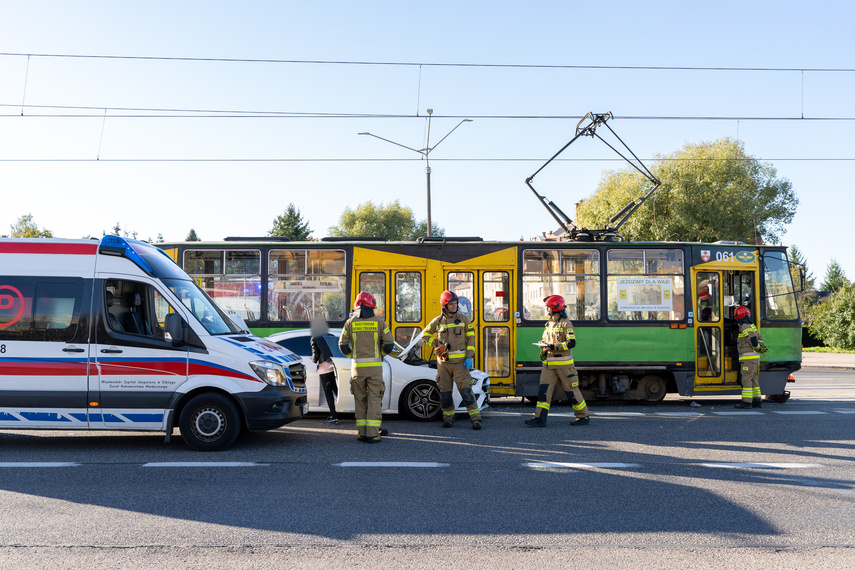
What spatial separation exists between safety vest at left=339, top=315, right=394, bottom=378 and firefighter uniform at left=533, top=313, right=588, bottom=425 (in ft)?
8.26

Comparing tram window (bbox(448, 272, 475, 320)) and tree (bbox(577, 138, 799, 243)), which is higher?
tree (bbox(577, 138, 799, 243))

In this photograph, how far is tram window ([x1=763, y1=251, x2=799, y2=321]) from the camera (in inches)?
518

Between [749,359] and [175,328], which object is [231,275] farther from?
[749,359]

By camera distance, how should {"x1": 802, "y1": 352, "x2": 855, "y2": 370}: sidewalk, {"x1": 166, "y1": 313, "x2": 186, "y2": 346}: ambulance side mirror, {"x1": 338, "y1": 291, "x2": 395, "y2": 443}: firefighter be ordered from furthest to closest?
{"x1": 802, "y1": 352, "x2": 855, "y2": 370}: sidewalk < {"x1": 338, "y1": 291, "x2": 395, "y2": 443}: firefighter < {"x1": 166, "y1": 313, "x2": 186, "y2": 346}: ambulance side mirror

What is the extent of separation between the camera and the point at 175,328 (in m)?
7.98

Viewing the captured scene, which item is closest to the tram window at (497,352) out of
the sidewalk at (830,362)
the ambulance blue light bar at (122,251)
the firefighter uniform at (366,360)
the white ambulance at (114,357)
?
the firefighter uniform at (366,360)

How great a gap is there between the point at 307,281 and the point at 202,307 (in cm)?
397

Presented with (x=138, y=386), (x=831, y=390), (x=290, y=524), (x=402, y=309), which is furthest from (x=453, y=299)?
(x=831, y=390)

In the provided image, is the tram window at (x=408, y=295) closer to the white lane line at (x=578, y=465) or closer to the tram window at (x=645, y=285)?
the tram window at (x=645, y=285)

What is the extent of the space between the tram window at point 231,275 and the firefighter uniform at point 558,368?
5.39 metres

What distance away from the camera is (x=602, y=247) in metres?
12.9

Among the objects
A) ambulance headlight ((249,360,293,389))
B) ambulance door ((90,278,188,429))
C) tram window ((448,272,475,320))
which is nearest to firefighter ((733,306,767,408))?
tram window ((448,272,475,320))

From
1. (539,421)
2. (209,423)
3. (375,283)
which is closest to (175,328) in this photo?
(209,423)

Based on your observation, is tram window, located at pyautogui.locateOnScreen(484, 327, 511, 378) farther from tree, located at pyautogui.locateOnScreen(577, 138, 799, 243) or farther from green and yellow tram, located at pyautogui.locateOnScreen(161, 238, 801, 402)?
tree, located at pyautogui.locateOnScreen(577, 138, 799, 243)
